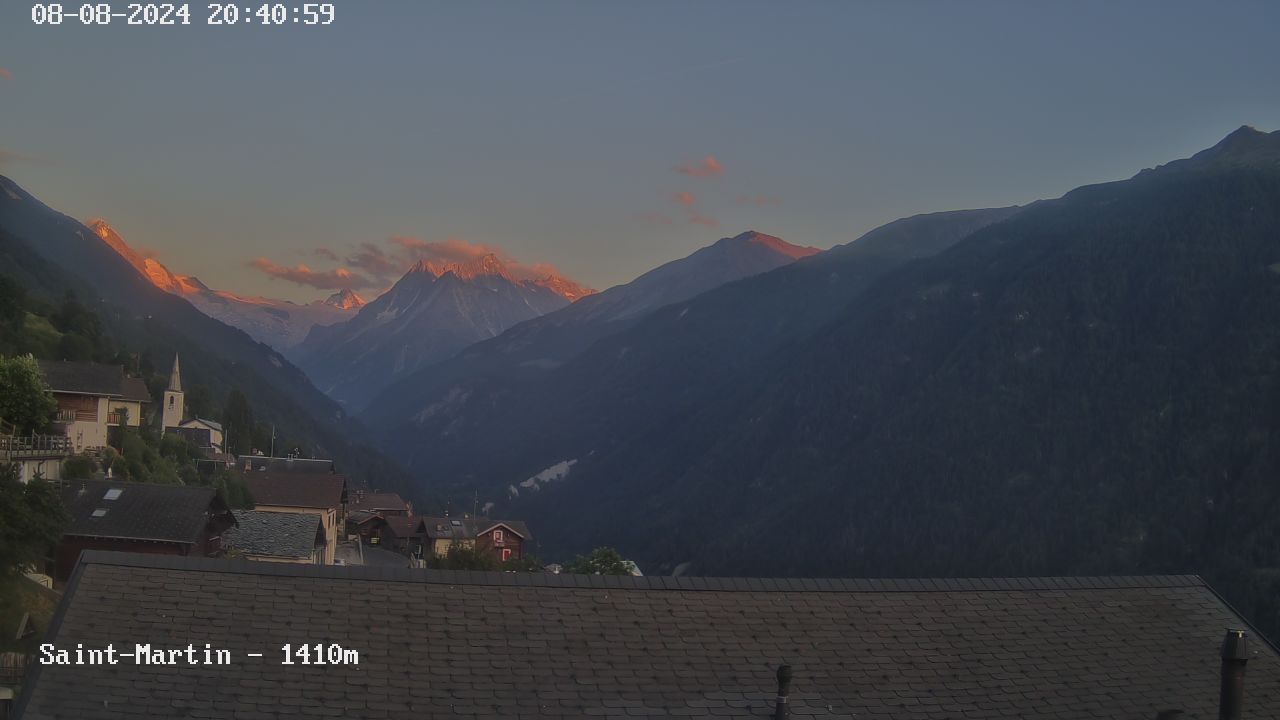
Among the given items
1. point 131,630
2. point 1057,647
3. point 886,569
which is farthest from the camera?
point 886,569

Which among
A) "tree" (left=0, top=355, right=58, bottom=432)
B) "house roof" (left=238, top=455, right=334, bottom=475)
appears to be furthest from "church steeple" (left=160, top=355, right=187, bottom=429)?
"tree" (left=0, top=355, right=58, bottom=432)

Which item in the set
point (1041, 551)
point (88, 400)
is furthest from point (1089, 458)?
point (88, 400)

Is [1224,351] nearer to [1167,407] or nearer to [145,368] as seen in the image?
[1167,407]

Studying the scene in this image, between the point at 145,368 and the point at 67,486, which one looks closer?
the point at 67,486

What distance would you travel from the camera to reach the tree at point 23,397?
185ft

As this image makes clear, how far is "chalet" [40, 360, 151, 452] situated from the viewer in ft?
218

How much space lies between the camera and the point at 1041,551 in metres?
169

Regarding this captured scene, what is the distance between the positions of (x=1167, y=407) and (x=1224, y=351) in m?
14.7

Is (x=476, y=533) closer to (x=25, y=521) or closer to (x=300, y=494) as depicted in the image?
(x=300, y=494)

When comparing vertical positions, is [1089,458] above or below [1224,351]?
below

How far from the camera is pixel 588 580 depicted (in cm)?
1664

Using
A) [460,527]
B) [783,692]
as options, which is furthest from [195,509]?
[460,527]

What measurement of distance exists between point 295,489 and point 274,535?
83.3 ft

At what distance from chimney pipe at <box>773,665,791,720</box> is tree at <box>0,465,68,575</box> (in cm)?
3150
